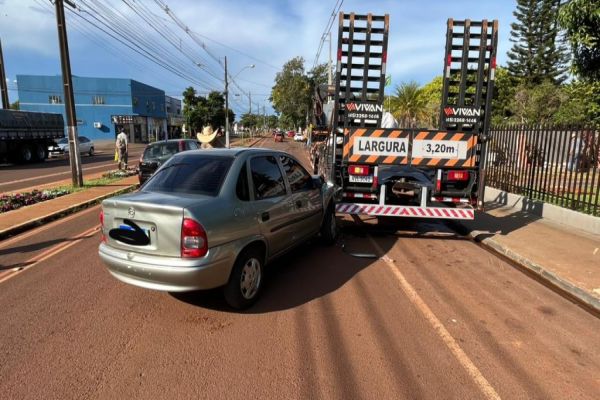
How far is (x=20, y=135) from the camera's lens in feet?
77.5

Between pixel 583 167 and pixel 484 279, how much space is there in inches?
182

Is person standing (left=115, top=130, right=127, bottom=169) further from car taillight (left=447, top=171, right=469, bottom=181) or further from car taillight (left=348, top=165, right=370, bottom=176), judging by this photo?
car taillight (left=447, top=171, right=469, bottom=181)

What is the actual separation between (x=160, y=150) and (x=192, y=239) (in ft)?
35.9

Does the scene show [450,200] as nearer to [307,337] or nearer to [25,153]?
[307,337]

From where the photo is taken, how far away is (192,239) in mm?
3902

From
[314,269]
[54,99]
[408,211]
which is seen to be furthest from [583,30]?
[54,99]

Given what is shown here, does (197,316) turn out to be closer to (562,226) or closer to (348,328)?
(348,328)

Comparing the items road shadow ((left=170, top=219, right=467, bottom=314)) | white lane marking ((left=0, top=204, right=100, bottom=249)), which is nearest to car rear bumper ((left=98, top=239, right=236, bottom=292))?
road shadow ((left=170, top=219, right=467, bottom=314))

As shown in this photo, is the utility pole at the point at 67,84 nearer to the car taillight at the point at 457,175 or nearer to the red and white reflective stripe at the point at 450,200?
the red and white reflective stripe at the point at 450,200

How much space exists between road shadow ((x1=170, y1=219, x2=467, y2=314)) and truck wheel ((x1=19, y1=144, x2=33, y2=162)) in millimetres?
23671

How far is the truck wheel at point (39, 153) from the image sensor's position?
1019 inches

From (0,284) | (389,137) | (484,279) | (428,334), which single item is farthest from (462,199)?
(0,284)

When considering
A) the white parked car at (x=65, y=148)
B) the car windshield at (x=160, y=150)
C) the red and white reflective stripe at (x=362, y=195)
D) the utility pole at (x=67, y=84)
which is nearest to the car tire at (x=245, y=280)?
the red and white reflective stripe at (x=362, y=195)

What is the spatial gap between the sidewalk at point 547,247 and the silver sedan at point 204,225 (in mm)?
3713
